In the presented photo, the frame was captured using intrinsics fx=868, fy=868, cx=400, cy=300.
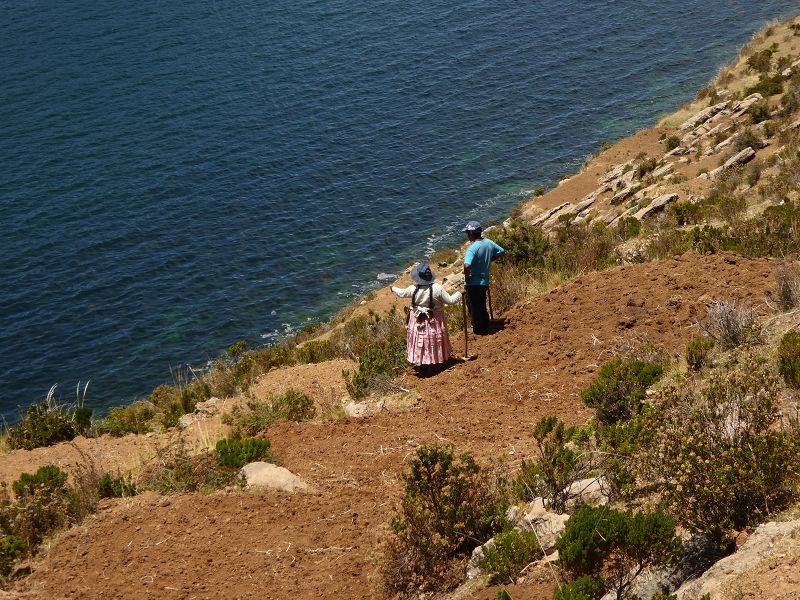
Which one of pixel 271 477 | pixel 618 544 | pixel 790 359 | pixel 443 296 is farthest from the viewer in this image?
pixel 443 296

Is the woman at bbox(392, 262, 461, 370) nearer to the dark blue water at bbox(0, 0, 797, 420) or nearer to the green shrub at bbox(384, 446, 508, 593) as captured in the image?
the green shrub at bbox(384, 446, 508, 593)

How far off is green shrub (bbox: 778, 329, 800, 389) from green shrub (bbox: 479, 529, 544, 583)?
2.86m

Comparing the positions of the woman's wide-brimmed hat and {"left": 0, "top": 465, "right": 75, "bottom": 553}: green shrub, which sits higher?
the woman's wide-brimmed hat

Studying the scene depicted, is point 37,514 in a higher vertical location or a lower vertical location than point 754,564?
lower

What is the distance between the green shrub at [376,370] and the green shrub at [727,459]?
5849 millimetres

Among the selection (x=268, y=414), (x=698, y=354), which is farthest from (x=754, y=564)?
(x=268, y=414)

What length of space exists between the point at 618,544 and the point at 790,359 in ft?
9.91

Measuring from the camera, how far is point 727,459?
20.6ft

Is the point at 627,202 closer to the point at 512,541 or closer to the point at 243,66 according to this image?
the point at 512,541

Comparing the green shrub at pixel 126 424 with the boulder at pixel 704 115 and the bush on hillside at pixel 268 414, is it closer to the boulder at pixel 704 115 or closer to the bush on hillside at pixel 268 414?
the bush on hillside at pixel 268 414

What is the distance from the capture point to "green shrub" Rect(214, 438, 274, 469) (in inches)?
408

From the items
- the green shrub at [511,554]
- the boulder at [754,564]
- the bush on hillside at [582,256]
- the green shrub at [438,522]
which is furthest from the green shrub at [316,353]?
the boulder at [754,564]

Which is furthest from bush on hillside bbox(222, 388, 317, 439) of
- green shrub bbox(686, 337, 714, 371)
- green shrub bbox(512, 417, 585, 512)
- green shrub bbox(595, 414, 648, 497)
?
green shrub bbox(686, 337, 714, 371)

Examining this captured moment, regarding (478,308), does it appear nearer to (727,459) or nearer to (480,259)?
(480,259)
